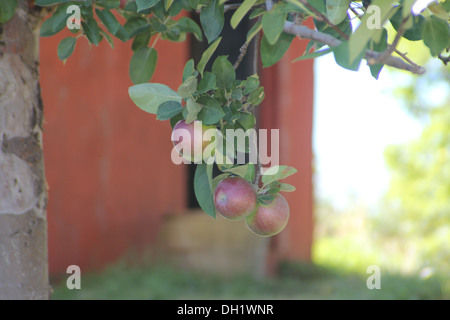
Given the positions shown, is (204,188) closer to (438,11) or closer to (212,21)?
(212,21)

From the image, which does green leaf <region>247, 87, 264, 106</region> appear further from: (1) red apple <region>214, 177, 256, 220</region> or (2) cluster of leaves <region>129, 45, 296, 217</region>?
(1) red apple <region>214, 177, 256, 220</region>

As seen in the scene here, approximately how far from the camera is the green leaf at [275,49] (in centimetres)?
91

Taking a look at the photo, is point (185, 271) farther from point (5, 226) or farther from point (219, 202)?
point (219, 202)

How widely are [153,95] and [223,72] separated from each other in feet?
0.39

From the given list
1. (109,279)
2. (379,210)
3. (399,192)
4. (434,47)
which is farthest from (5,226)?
(379,210)

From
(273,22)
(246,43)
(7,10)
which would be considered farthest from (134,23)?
(273,22)

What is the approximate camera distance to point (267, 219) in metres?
0.88

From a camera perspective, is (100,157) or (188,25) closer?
(188,25)

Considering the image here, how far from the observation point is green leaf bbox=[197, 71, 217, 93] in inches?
33.6

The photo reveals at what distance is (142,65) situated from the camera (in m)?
1.16

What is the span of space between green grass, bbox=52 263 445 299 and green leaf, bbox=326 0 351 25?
1939mm

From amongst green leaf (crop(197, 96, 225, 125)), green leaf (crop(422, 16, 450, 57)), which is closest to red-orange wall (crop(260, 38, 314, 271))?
green leaf (crop(422, 16, 450, 57))

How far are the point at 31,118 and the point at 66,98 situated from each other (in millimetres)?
2198
